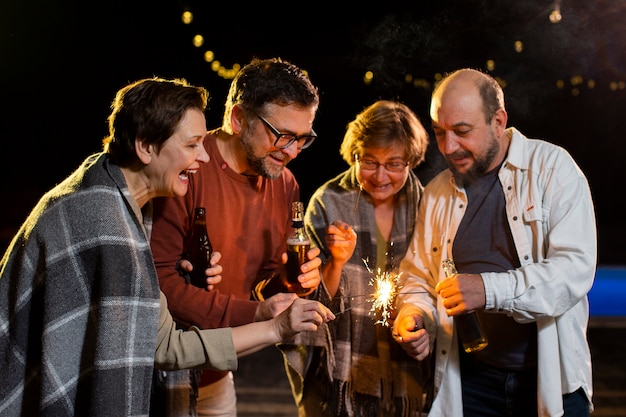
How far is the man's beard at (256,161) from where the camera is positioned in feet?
9.86

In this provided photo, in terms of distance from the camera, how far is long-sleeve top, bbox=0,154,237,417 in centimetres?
213

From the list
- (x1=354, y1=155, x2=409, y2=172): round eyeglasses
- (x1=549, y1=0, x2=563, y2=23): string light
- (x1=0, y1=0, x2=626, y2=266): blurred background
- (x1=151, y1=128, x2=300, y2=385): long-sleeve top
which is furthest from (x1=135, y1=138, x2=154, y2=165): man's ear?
Answer: (x1=549, y1=0, x2=563, y2=23): string light

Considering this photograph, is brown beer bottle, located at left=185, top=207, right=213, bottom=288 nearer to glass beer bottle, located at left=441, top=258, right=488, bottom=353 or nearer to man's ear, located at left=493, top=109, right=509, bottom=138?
glass beer bottle, located at left=441, top=258, right=488, bottom=353

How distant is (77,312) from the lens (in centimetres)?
214

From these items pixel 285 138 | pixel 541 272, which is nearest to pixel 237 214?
pixel 285 138

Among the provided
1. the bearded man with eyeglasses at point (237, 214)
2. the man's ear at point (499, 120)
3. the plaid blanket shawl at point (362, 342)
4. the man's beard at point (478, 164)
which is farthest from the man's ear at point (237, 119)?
the man's ear at point (499, 120)

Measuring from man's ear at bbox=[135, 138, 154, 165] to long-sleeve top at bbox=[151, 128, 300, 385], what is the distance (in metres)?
0.57

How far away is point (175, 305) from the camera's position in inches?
112

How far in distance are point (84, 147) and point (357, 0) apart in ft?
12.2

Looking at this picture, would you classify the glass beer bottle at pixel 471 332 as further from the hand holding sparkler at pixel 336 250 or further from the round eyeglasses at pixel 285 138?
the round eyeglasses at pixel 285 138

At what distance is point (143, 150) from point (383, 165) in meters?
1.31

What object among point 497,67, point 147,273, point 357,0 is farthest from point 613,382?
point 147,273

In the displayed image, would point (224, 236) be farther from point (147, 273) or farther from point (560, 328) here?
point (560, 328)

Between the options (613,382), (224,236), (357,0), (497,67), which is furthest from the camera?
(613,382)
